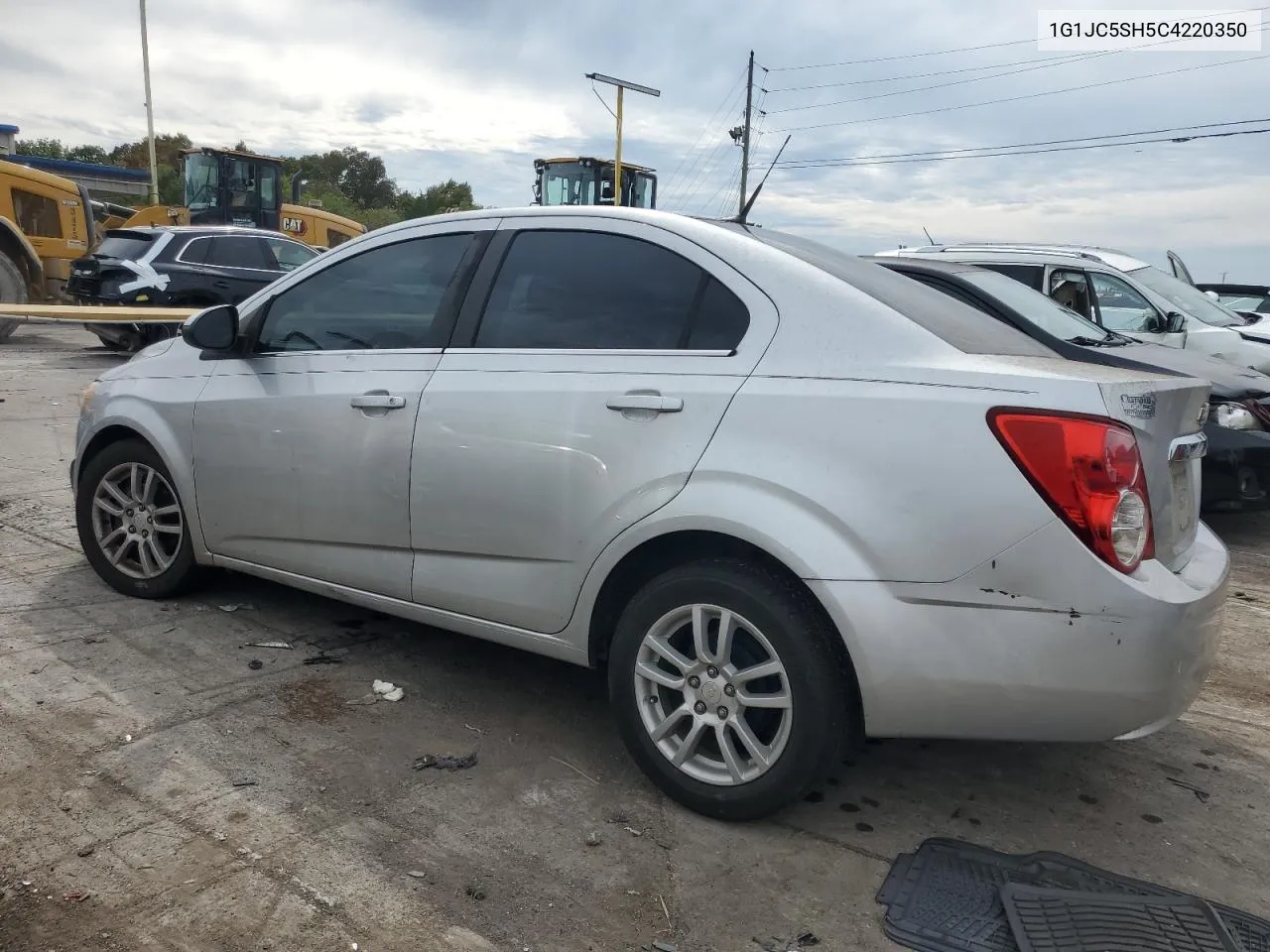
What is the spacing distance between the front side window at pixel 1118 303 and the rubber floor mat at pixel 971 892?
6.81 meters

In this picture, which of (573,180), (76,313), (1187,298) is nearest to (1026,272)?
(1187,298)

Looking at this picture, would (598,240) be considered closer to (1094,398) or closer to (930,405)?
(930,405)

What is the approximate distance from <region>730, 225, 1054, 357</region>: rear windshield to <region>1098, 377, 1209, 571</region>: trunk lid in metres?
0.41

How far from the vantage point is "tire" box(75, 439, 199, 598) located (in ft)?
14.7

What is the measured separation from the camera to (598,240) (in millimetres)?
3436

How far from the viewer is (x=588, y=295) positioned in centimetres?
339

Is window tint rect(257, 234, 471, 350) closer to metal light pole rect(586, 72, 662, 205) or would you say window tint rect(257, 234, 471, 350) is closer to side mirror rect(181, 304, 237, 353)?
side mirror rect(181, 304, 237, 353)

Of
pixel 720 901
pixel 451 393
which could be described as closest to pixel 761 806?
pixel 720 901

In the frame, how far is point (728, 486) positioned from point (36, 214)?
59.8 ft

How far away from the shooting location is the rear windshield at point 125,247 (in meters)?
13.7

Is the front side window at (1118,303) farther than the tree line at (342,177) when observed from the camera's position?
No

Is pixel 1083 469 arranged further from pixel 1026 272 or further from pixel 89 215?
pixel 89 215

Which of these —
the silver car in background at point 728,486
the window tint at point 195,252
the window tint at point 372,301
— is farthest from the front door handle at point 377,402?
the window tint at point 195,252

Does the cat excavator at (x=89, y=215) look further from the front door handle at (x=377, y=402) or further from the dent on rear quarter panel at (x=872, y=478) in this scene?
the dent on rear quarter panel at (x=872, y=478)
